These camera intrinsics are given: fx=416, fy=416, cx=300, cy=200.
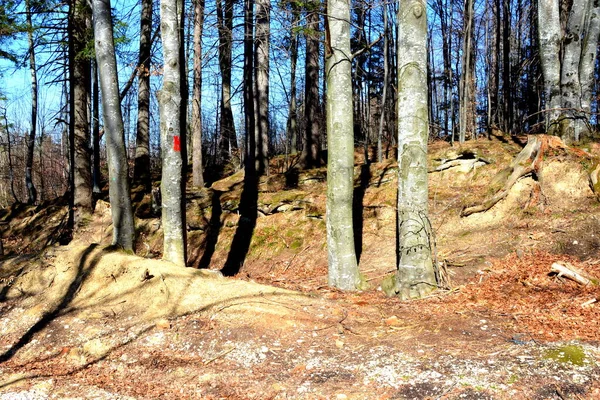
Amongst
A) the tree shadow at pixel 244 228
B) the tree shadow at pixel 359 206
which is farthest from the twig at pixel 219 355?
the tree shadow at pixel 244 228

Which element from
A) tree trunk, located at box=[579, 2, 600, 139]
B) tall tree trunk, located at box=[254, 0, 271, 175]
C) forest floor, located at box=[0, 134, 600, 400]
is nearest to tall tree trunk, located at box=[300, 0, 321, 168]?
tall tree trunk, located at box=[254, 0, 271, 175]

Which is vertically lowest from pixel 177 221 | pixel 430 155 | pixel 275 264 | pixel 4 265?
pixel 275 264

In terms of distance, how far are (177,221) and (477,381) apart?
4670 mm

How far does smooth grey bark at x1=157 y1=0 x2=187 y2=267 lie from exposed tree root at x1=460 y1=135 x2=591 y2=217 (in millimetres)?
5400

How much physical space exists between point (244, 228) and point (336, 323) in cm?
667

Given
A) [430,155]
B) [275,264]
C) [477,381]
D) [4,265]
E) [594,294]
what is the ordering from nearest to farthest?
[477,381]
[594,294]
[4,265]
[275,264]
[430,155]

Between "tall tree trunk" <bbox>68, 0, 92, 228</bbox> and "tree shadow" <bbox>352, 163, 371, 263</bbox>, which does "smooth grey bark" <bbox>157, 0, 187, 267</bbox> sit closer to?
"tree shadow" <bbox>352, 163, 371, 263</bbox>

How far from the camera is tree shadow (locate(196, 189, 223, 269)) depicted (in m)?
10.2

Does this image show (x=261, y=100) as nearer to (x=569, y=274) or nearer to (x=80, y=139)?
(x=80, y=139)

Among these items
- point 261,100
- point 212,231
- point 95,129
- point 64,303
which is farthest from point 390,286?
point 95,129

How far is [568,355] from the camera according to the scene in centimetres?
320

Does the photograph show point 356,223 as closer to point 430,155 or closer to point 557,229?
point 430,155

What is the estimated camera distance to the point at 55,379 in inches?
142

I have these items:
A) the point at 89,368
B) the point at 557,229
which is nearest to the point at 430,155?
the point at 557,229
